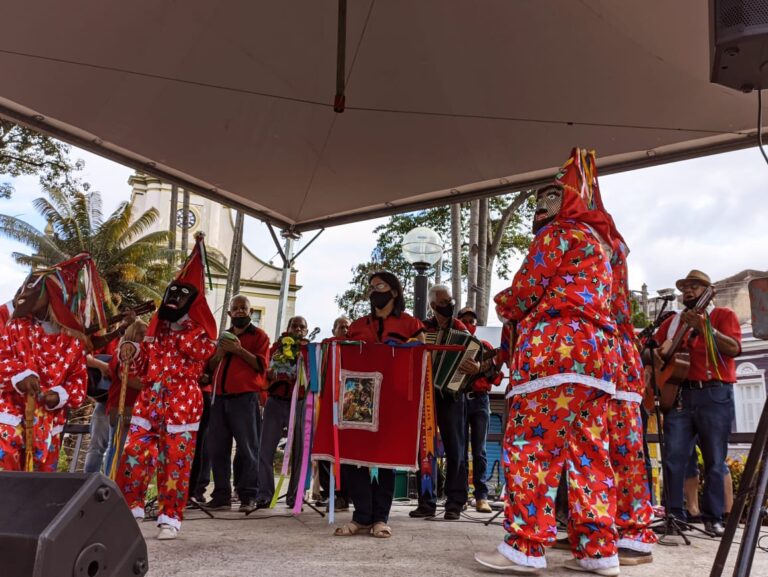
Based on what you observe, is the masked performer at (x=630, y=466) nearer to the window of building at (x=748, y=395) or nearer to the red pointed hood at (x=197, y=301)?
the red pointed hood at (x=197, y=301)

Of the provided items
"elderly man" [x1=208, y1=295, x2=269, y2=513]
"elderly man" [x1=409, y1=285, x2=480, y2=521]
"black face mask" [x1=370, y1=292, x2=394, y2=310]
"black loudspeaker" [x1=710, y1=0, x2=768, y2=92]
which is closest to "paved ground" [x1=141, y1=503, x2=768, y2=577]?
"elderly man" [x1=409, y1=285, x2=480, y2=521]

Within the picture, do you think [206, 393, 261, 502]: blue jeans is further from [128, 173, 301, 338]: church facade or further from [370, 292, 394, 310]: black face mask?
[128, 173, 301, 338]: church facade

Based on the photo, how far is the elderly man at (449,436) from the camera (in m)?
6.27

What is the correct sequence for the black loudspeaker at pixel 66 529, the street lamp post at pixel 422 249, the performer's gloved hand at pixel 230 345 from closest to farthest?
the black loudspeaker at pixel 66 529
the performer's gloved hand at pixel 230 345
the street lamp post at pixel 422 249

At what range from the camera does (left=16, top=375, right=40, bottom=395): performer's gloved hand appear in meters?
4.69

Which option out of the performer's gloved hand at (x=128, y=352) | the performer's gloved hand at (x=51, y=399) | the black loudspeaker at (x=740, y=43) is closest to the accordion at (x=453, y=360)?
the performer's gloved hand at (x=128, y=352)

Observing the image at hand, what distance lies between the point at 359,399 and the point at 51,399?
87.4 inches

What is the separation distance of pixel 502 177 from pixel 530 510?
461cm

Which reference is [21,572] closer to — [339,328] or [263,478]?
[263,478]

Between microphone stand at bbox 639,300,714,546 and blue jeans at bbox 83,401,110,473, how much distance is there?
5.30 metres

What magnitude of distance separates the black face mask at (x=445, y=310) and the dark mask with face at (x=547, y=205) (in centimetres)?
252

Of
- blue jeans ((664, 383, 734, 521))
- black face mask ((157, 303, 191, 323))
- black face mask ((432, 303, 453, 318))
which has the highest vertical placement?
black face mask ((432, 303, 453, 318))

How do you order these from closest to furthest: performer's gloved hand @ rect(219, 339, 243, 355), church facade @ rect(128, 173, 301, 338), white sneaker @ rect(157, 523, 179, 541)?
1. white sneaker @ rect(157, 523, 179, 541)
2. performer's gloved hand @ rect(219, 339, 243, 355)
3. church facade @ rect(128, 173, 301, 338)

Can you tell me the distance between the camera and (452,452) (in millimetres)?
A: 6367
